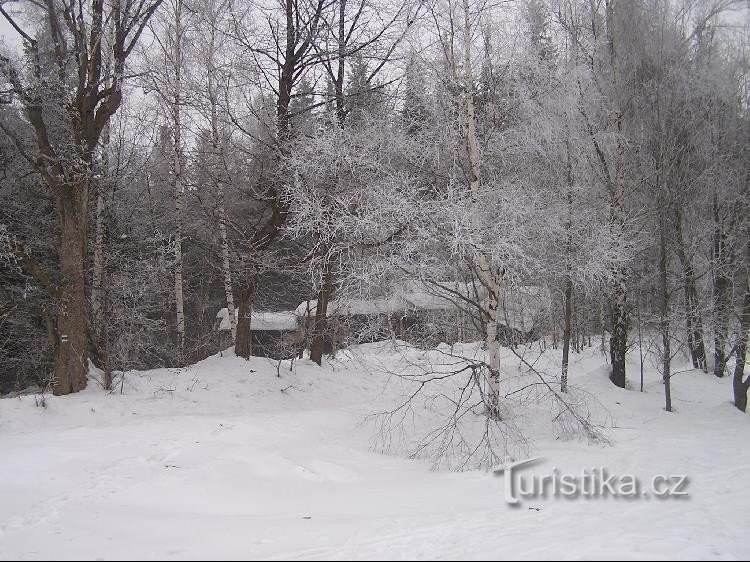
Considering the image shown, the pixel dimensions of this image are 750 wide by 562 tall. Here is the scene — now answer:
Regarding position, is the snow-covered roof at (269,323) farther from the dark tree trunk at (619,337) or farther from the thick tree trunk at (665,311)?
the thick tree trunk at (665,311)

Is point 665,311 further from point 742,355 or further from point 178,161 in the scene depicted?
point 178,161

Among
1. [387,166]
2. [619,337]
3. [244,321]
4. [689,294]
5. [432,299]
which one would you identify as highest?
[387,166]

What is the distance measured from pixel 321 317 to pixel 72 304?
532 cm

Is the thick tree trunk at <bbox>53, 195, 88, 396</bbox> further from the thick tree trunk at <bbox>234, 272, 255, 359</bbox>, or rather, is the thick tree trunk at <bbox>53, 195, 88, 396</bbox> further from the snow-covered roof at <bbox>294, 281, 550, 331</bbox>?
the snow-covered roof at <bbox>294, 281, 550, 331</bbox>

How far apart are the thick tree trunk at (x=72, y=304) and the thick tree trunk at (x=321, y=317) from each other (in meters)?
4.89

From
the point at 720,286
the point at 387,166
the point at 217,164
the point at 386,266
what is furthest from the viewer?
the point at 720,286

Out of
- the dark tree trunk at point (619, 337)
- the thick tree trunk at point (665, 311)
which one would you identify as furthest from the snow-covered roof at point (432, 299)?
the thick tree trunk at point (665, 311)

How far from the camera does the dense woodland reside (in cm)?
880

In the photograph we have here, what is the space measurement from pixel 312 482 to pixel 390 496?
109 cm

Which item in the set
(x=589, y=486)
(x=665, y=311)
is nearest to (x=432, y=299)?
(x=589, y=486)

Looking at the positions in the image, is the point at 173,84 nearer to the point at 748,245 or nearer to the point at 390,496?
the point at 390,496

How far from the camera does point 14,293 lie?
1279 cm

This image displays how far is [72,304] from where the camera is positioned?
9.76 m

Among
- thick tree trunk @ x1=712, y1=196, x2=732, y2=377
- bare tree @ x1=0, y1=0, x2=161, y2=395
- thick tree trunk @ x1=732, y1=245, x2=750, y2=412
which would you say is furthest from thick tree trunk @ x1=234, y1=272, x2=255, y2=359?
thick tree trunk @ x1=732, y1=245, x2=750, y2=412
